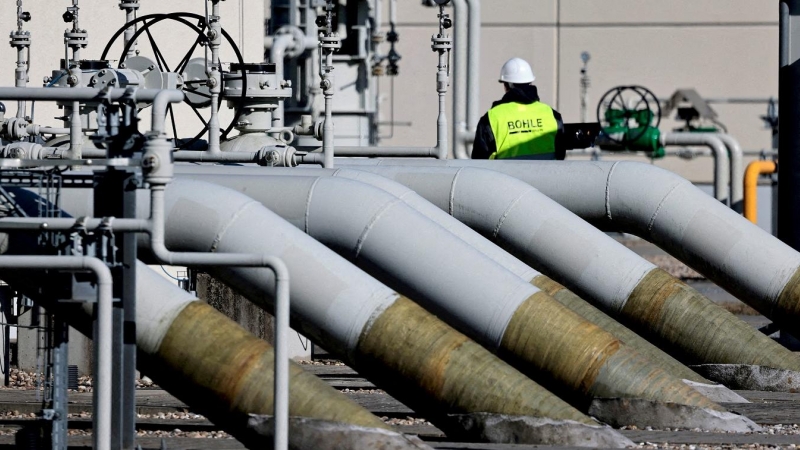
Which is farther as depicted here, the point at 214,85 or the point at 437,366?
the point at 214,85

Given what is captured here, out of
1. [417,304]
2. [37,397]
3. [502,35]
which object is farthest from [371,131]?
[417,304]

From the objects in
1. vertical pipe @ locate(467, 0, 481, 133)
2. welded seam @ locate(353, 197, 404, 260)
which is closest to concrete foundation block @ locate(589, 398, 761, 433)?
welded seam @ locate(353, 197, 404, 260)

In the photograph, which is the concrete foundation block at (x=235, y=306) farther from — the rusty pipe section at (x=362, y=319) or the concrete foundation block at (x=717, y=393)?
the rusty pipe section at (x=362, y=319)

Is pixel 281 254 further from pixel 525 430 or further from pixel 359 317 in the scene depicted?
pixel 525 430

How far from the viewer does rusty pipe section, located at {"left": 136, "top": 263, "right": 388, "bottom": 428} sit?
615 cm

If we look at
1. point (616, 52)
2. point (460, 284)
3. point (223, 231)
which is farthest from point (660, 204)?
point (616, 52)

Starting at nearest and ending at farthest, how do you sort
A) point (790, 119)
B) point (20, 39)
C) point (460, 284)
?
point (460, 284), point (20, 39), point (790, 119)

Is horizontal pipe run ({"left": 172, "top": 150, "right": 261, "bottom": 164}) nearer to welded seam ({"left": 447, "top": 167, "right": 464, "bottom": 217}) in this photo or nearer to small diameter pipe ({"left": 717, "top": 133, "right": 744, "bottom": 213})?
welded seam ({"left": 447, "top": 167, "right": 464, "bottom": 217})

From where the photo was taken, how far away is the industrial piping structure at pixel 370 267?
6008mm

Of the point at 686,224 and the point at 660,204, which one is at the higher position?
the point at 660,204

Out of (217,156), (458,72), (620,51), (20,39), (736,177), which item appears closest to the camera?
(217,156)

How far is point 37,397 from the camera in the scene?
882cm

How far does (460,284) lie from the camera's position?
23.9 feet

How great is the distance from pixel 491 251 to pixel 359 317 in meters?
1.84
